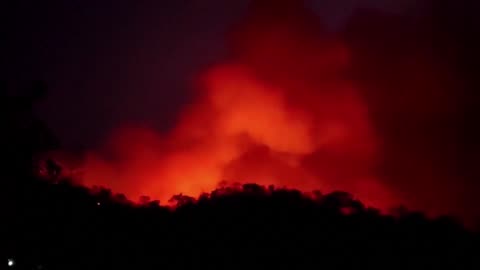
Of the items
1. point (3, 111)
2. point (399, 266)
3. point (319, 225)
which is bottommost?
point (399, 266)

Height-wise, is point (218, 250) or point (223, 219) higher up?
point (223, 219)

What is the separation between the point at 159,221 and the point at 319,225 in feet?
14.6

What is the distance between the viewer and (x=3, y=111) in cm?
1956

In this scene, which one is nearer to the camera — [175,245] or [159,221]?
[175,245]

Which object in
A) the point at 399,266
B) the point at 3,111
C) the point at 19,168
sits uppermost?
the point at 3,111

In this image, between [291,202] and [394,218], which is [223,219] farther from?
[394,218]

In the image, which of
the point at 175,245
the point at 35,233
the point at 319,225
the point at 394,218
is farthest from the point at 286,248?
the point at 35,233

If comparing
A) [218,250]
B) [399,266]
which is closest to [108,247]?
[218,250]

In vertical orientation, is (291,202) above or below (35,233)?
above

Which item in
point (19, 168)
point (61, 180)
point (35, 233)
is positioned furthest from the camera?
point (61, 180)

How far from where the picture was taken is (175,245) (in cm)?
1783

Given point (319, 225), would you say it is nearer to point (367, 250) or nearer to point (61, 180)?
point (367, 250)

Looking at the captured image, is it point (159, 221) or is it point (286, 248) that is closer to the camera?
point (286, 248)

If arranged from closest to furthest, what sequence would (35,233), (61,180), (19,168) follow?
(35,233) < (19,168) < (61,180)
